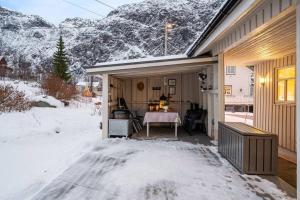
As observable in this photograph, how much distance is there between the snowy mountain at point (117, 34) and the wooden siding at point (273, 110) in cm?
6974

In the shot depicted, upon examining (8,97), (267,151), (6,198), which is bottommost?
(6,198)

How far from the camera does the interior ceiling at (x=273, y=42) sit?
13.1 feet

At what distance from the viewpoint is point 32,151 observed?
20.4 ft

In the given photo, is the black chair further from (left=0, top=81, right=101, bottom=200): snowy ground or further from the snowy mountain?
the snowy mountain

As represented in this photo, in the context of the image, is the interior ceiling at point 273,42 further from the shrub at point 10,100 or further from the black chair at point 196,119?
the shrub at point 10,100

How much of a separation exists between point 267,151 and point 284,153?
97.2 inches

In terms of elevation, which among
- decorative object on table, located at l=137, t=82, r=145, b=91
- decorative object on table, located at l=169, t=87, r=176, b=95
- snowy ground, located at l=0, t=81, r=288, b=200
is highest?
decorative object on table, located at l=137, t=82, r=145, b=91

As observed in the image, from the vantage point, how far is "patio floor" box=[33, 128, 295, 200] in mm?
3502

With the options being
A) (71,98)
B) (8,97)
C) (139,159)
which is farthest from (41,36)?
(139,159)

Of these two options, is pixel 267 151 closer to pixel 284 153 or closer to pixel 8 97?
pixel 284 153

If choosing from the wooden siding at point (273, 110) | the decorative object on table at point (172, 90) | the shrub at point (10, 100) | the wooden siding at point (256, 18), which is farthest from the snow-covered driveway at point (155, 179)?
the shrub at point (10, 100)

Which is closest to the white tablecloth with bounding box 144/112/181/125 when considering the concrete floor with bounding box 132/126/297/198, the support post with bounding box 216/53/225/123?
the concrete floor with bounding box 132/126/297/198

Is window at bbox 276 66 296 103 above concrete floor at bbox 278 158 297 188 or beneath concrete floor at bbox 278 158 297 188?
above

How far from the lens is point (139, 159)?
17.6 feet
